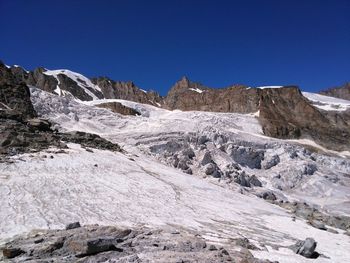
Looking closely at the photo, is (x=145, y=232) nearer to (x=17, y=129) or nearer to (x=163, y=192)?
(x=163, y=192)

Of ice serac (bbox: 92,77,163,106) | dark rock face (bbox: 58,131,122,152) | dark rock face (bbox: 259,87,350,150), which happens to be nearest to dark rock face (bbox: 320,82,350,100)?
ice serac (bbox: 92,77,163,106)

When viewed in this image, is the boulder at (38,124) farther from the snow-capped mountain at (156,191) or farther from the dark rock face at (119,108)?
the dark rock face at (119,108)

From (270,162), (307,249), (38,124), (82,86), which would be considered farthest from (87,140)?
(82,86)

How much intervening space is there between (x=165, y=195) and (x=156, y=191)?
615 millimetres

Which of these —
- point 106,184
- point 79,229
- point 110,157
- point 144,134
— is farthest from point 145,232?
point 144,134

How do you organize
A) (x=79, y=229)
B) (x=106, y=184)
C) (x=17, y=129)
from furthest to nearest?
(x=17, y=129) → (x=106, y=184) → (x=79, y=229)

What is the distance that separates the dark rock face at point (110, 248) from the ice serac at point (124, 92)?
116635 mm

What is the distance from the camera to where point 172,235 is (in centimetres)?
1155

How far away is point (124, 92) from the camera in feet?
429

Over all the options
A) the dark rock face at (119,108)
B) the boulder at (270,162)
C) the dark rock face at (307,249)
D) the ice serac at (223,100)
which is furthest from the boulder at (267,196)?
the dark rock face at (119,108)

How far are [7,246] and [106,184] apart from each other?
9.28 m

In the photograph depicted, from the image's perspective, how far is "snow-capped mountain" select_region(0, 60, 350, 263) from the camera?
10539 millimetres

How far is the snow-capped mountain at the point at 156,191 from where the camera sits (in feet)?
34.6

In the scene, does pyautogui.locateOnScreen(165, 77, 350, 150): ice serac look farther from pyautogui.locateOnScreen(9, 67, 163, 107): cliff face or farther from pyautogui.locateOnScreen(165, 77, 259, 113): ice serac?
pyautogui.locateOnScreen(9, 67, 163, 107): cliff face
